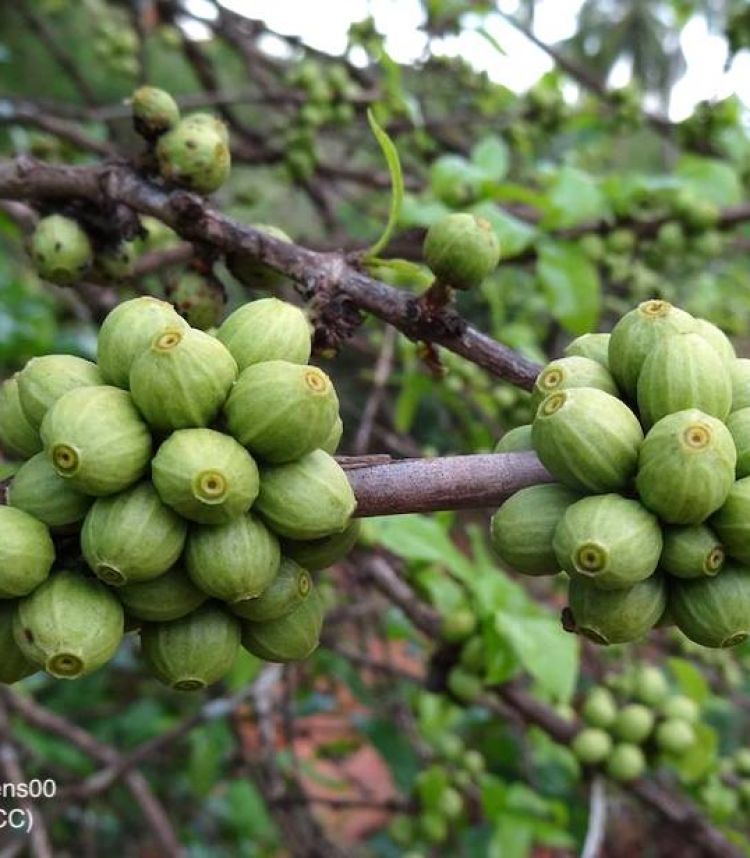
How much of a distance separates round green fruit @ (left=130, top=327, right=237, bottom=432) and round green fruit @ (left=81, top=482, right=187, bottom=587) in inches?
4.1

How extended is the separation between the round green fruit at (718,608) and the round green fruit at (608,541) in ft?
0.28

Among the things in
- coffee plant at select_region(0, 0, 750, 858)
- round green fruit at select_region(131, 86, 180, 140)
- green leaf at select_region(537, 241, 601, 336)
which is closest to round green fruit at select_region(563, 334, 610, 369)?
coffee plant at select_region(0, 0, 750, 858)

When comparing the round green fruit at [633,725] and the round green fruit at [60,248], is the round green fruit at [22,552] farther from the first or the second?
the round green fruit at [633,725]

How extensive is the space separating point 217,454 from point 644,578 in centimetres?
57

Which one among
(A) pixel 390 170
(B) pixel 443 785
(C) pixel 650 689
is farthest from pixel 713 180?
(B) pixel 443 785

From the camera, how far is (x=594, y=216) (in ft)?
12.3

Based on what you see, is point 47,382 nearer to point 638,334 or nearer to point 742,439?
point 638,334

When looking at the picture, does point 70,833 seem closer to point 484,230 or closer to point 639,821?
point 639,821

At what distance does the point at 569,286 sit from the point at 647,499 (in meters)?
2.26

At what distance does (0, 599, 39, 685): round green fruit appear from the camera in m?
1.28

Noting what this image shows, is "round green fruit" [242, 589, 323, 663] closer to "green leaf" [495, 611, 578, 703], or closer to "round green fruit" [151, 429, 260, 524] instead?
"round green fruit" [151, 429, 260, 524]

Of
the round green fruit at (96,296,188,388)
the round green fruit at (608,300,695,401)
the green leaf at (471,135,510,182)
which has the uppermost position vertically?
the green leaf at (471,135,510,182)

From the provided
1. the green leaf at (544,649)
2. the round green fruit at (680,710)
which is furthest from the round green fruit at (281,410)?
the round green fruit at (680,710)

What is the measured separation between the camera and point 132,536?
3.89ft
